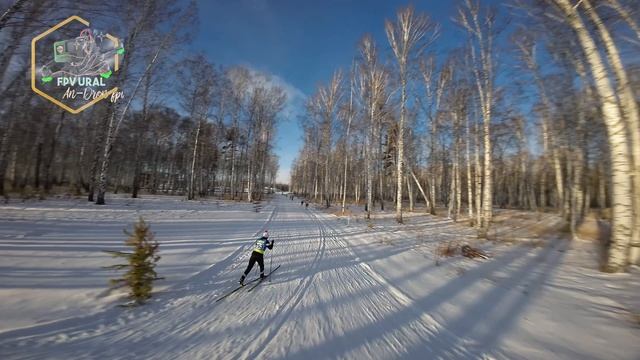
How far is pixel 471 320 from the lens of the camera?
15.0 ft

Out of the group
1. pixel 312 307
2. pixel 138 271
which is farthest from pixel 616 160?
pixel 138 271

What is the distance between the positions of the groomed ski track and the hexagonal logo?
11.1 metres

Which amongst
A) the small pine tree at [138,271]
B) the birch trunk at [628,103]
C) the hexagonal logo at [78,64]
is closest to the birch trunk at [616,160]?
the birch trunk at [628,103]

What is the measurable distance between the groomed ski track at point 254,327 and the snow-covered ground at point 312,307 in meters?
0.02

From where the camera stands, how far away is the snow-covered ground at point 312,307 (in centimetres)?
355

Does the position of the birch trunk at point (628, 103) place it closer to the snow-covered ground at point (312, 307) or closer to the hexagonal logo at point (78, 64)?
the snow-covered ground at point (312, 307)

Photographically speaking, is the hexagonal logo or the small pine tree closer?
the small pine tree

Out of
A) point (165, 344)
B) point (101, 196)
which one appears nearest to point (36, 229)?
point (101, 196)

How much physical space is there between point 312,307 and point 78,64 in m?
17.6

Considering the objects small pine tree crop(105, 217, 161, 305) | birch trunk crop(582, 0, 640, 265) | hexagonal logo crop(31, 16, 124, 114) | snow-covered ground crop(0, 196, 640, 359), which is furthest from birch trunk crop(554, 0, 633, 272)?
hexagonal logo crop(31, 16, 124, 114)

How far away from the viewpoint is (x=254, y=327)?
4000mm

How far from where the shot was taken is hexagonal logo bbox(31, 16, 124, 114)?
12.1 m

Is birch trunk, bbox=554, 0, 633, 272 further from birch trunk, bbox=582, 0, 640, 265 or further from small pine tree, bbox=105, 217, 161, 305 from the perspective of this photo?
small pine tree, bbox=105, 217, 161, 305

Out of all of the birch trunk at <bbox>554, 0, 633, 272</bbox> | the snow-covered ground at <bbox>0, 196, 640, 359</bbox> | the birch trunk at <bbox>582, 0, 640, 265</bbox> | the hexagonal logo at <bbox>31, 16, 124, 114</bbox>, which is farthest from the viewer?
the hexagonal logo at <bbox>31, 16, 124, 114</bbox>
